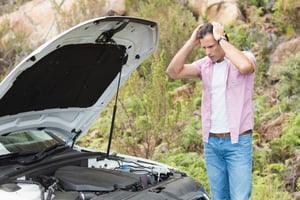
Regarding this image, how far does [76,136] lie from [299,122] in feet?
12.0

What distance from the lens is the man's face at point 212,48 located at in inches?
178

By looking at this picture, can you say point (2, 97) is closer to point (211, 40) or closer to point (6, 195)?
point (6, 195)

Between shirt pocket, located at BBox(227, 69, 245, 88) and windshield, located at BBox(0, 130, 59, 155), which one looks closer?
windshield, located at BBox(0, 130, 59, 155)

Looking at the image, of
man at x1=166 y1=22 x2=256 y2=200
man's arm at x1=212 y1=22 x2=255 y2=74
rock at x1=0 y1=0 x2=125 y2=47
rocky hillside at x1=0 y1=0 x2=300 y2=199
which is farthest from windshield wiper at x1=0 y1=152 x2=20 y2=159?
rock at x1=0 y1=0 x2=125 y2=47

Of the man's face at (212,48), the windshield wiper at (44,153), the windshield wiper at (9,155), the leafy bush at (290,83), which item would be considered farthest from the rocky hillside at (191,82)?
the windshield wiper at (9,155)

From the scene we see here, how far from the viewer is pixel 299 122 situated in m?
7.41

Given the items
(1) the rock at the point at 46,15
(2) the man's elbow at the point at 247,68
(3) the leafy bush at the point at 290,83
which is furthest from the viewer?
(1) the rock at the point at 46,15

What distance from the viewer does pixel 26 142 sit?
174 inches

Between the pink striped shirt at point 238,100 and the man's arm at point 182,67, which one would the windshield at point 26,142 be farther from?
the pink striped shirt at point 238,100

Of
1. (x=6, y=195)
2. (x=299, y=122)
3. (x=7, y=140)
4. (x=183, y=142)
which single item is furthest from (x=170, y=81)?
(x=6, y=195)

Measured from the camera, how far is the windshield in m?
4.19

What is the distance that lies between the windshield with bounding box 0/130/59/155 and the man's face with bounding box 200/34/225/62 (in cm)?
149

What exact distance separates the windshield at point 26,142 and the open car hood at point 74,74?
75mm

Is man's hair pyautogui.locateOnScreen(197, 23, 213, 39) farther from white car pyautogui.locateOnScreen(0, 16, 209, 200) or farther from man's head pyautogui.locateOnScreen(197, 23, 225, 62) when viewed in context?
white car pyautogui.locateOnScreen(0, 16, 209, 200)
